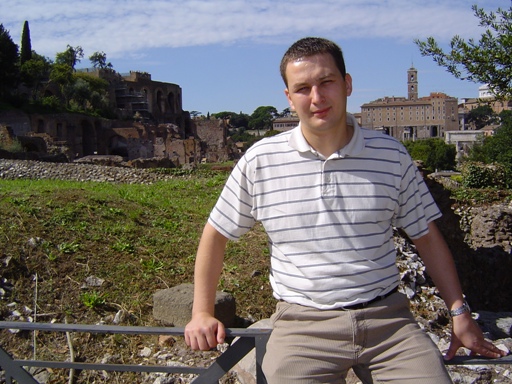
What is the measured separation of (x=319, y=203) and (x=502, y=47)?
5553mm

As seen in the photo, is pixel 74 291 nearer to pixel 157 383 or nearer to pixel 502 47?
pixel 157 383

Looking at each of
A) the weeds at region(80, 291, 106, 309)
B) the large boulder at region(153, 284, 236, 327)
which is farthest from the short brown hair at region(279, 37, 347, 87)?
the weeds at region(80, 291, 106, 309)

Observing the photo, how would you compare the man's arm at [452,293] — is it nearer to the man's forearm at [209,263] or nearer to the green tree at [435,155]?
the man's forearm at [209,263]

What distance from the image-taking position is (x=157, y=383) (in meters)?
4.09

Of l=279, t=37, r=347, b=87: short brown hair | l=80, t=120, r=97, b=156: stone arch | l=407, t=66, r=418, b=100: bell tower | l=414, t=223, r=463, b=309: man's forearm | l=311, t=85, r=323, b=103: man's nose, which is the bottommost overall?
l=414, t=223, r=463, b=309: man's forearm

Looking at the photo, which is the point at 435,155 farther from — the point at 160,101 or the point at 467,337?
the point at 467,337

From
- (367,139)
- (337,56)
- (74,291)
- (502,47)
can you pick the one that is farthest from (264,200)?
(502,47)

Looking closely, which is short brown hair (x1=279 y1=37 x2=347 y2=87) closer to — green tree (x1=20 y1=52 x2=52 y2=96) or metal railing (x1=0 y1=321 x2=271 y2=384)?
metal railing (x1=0 y1=321 x2=271 y2=384)

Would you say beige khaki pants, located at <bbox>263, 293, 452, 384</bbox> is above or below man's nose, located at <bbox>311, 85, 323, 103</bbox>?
below

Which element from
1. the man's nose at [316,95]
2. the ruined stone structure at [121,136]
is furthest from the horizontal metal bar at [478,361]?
the ruined stone structure at [121,136]

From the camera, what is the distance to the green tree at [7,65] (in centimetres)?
4409

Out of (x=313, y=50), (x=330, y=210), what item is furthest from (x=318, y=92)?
(x=330, y=210)

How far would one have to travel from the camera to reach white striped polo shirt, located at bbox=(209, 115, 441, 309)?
2283mm

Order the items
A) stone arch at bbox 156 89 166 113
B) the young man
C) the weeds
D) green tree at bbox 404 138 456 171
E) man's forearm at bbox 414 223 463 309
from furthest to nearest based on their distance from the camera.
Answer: stone arch at bbox 156 89 166 113 < green tree at bbox 404 138 456 171 < the weeds < man's forearm at bbox 414 223 463 309 < the young man
